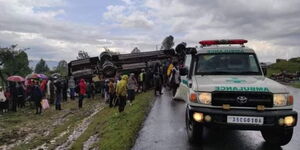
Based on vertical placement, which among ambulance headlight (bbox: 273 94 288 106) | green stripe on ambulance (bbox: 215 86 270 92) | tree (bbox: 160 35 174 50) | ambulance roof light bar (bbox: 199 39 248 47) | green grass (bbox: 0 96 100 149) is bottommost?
green grass (bbox: 0 96 100 149)

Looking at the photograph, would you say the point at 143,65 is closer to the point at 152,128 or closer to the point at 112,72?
the point at 112,72

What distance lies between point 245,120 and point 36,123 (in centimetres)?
1336

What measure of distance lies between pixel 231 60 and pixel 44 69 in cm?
8451

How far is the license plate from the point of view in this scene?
6336mm

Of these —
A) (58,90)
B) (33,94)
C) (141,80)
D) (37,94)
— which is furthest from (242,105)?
(141,80)

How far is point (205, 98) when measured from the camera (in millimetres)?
6547

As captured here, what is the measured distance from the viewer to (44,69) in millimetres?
87062

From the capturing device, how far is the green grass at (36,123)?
45.1 ft

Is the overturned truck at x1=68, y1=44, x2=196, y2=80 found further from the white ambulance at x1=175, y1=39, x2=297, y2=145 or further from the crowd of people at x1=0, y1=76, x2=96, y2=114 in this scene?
the white ambulance at x1=175, y1=39, x2=297, y2=145

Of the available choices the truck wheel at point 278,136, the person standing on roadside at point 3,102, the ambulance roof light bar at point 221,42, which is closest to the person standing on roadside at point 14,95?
the person standing on roadside at point 3,102

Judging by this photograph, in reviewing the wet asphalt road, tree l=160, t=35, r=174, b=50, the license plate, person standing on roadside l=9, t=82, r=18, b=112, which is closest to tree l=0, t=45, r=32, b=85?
tree l=160, t=35, r=174, b=50

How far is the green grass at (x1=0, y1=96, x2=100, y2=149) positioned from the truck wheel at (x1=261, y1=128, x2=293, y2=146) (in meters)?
7.39

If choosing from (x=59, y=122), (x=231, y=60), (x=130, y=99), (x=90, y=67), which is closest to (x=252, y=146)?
(x=231, y=60)

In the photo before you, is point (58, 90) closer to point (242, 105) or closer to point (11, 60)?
point (242, 105)
